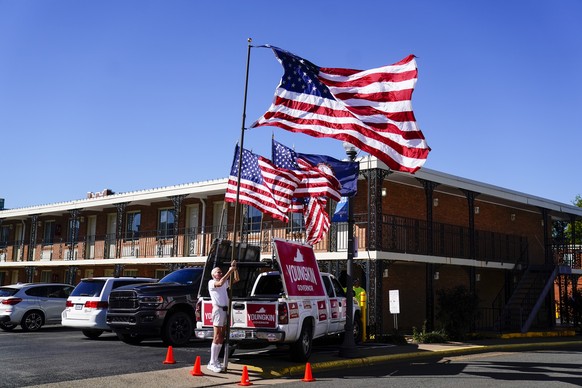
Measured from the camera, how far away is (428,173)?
22.3 meters

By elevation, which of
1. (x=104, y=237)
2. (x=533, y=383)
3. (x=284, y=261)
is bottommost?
(x=533, y=383)

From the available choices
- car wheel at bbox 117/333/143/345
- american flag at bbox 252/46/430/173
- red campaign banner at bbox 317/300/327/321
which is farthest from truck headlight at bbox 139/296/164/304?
american flag at bbox 252/46/430/173

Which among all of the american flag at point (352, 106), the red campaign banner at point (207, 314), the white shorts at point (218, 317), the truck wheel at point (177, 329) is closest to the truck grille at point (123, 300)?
the truck wheel at point (177, 329)

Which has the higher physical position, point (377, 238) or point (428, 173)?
point (428, 173)

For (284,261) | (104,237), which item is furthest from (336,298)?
(104,237)

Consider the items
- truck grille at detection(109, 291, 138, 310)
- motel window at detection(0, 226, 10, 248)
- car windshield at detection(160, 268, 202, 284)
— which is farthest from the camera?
motel window at detection(0, 226, 10, 248)

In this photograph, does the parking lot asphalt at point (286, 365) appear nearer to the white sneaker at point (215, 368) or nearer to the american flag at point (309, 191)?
the white sneaker at point (215, 368)

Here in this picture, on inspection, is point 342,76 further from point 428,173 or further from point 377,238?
point 428,173

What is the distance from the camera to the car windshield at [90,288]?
18156 millimetres

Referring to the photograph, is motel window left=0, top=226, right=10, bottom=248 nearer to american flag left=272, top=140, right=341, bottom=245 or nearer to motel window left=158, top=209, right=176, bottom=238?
motel window left=158, top=209, right=176, bottom=238

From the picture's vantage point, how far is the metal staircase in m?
24.0

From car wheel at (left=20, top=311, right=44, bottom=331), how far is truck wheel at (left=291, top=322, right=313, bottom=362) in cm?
1155

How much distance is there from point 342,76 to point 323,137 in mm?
1263

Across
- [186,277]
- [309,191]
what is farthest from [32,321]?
[309,191]
